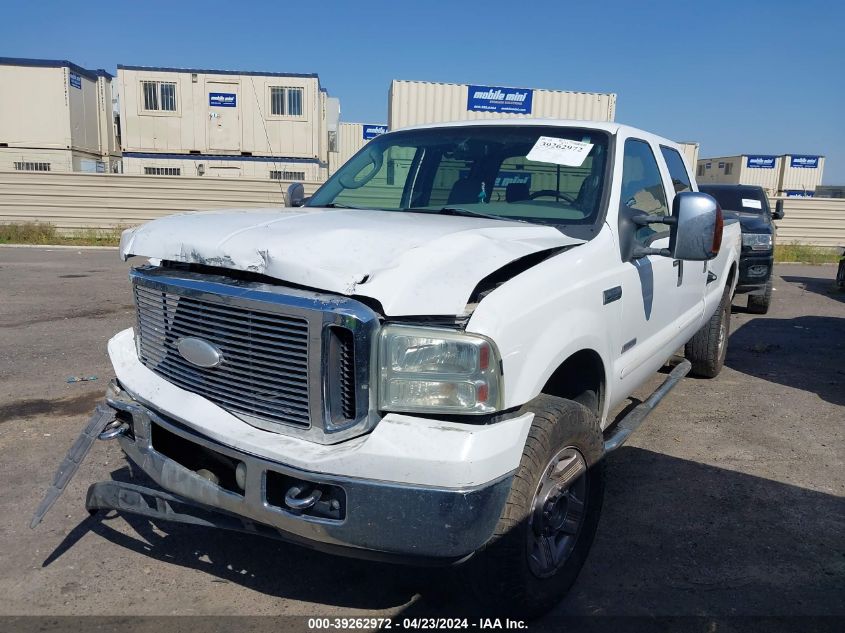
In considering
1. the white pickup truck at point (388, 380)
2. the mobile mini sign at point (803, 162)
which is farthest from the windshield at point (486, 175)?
the mobile mini sign at point (803, 162)

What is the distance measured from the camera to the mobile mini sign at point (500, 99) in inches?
685

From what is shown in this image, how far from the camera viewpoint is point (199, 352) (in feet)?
8.32

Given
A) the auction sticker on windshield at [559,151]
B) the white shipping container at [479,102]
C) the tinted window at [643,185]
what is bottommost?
the tinted window at [643,185]

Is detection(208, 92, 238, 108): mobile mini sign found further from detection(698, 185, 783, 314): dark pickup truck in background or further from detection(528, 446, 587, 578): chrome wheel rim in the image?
detection(528, 446, 587, 578): chrome wheel rim


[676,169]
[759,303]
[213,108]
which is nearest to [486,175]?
[676,169]

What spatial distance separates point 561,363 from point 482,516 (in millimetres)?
777

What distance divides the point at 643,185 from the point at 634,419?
1316mm

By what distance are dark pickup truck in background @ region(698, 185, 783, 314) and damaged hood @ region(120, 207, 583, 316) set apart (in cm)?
740

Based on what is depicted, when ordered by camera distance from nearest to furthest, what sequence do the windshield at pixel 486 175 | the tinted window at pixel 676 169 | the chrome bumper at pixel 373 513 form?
the chrome bumper at pixel 373 513
the windshield at pixel 486 175
the tinted window at pixel 676 169

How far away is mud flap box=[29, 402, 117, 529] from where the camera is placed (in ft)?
8.99

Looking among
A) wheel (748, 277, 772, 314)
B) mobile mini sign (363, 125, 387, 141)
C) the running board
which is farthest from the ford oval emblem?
mobile mini sign (363, 125, 387, 141)

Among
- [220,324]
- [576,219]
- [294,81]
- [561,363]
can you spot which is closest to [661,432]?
[576,219]

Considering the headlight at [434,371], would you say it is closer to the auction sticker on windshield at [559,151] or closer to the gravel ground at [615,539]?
the gravel ground at [615,539]

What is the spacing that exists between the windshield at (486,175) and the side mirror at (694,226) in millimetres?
383
